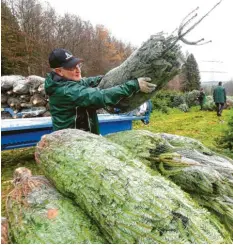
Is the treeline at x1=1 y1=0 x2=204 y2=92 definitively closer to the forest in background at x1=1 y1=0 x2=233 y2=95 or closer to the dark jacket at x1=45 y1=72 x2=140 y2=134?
the forest in background at x1=1 y1=0 x2=233 y2=95

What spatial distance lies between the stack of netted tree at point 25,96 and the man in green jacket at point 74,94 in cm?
822

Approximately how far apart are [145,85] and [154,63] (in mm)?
177

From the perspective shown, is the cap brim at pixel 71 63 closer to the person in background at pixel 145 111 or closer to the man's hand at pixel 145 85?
the man's hand at pixel 145 85

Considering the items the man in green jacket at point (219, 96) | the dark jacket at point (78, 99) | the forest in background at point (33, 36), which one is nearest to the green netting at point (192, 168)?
the dark jacket at point (78, 99)

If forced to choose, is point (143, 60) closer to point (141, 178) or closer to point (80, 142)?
point (80, 142)

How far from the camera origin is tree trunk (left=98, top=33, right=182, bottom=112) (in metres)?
2.26

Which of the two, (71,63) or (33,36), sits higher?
(33,36)

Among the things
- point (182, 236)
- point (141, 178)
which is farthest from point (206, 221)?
point (141, 178)

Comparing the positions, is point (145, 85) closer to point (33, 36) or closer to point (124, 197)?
point (124, 197)

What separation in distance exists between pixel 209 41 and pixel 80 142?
117 cm

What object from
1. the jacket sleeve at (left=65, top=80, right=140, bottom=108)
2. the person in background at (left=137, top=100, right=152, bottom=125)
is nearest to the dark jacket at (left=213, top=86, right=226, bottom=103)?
the person in background at (left=137, top=100, right=152, bottom=125)

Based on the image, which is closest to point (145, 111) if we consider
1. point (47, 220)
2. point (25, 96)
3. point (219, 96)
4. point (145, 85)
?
point (25, 96)

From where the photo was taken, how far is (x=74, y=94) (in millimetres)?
2379

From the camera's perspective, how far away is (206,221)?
1.62 m
